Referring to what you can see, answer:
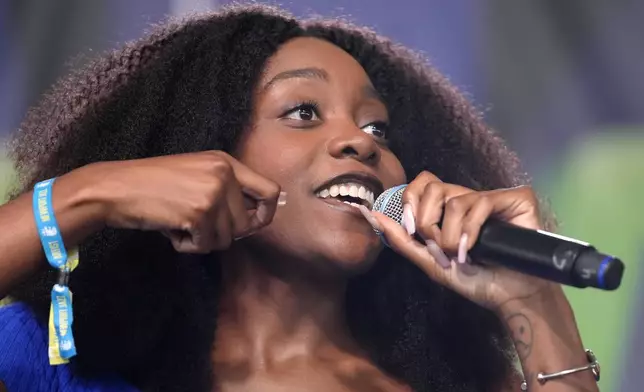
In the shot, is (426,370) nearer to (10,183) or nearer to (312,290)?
(312,290)

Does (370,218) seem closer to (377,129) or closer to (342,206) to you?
(342,206)

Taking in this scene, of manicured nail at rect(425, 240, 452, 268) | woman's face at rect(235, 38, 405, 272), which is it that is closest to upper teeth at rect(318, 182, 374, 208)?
woman's face at rect(235, 38, 405, 272)

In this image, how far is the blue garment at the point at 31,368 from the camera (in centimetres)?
137

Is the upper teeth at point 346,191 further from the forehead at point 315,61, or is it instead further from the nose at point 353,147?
the forehead at point 315,61

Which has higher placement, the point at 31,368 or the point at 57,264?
the point at 57,264

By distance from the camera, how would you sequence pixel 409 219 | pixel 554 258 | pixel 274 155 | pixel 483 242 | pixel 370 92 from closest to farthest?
pixel 554 258 → pixel 483 242 → pixel 409 219 → pixel 274 155 → pixel 370 92

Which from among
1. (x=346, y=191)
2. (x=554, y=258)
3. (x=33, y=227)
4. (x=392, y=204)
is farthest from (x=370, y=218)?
(x=33, y=227)

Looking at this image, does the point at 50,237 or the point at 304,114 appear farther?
the point at 304,114

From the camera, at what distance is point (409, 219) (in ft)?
4.08

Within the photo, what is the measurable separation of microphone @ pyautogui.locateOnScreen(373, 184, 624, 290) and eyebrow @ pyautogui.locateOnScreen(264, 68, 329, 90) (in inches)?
21.3

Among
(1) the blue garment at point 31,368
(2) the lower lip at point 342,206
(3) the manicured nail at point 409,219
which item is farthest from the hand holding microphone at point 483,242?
(1) the blue garment at point 31,368

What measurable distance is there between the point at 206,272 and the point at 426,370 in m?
0.42

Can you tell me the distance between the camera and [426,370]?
5.13ft

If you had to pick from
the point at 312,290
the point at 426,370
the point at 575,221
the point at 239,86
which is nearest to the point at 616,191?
the point at 575,221
